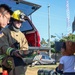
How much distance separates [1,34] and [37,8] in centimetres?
224

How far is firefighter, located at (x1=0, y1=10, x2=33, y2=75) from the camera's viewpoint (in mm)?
3266

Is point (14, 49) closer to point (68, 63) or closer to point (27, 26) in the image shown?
point (68, 63)

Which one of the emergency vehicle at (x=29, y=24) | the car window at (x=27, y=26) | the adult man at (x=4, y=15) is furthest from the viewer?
the car window at (x=27, y=26)

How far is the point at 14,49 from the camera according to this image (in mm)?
3297

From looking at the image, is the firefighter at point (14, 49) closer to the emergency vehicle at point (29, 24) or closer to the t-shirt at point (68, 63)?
the emergency vehicle at point (29, 24)

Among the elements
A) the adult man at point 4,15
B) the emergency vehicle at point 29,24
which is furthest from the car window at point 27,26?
the adult man at point 4,15

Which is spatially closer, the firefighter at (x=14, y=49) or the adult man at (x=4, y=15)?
the firefighter at (x=14, y=49)

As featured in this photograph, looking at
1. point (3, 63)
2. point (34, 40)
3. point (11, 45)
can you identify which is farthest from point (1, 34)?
point (34, 40)

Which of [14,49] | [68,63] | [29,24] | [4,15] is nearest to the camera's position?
[14,49]

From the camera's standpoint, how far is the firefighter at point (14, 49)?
327 cm

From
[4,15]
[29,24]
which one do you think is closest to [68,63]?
[29,24]

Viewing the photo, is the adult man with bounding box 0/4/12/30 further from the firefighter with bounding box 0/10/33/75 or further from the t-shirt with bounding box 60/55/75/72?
the t-shirt with bounding box 60/55/75/72

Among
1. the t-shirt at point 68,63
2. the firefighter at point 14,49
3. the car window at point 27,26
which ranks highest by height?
the car window at point 27,26

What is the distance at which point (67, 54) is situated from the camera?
5195mm
